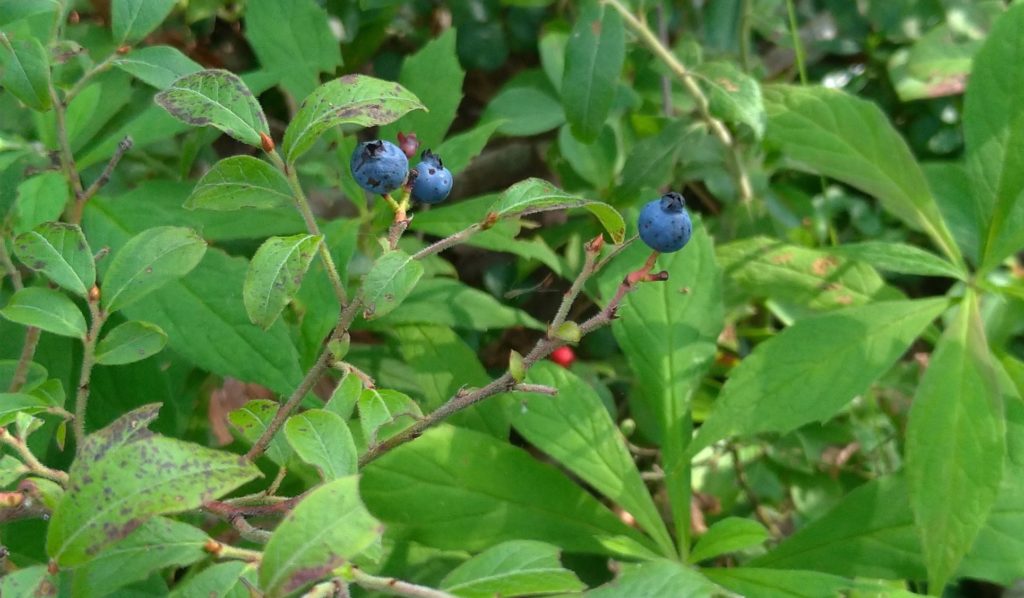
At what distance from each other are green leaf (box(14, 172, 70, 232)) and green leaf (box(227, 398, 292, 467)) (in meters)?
0.40

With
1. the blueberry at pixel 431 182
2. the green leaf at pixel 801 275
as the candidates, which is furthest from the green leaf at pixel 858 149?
the blueberry at pixel 431 182

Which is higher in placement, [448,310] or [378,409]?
[378,409]

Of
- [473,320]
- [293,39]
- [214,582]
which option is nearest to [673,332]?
[473,320]

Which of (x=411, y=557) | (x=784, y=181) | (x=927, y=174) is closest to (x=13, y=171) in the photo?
(x=411, y=557)

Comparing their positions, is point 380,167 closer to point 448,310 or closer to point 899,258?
point 448,310

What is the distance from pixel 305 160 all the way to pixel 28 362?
2.12 ft

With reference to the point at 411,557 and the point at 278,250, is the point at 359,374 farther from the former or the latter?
the point at 411,557

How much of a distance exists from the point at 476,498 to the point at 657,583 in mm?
319

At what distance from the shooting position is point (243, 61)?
2197 mm

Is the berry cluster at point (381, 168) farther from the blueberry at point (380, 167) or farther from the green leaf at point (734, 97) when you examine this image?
the green leaf at point (734, 97)

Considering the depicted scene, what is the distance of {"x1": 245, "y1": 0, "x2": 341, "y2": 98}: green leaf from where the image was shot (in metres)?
1.52

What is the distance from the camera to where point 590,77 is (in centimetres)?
160

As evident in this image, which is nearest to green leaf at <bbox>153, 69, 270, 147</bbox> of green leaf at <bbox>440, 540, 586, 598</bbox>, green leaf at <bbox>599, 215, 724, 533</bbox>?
green leaf at <bbox>440, 540, 586, 598</bbox>

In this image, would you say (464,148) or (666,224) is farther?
(464,148)
